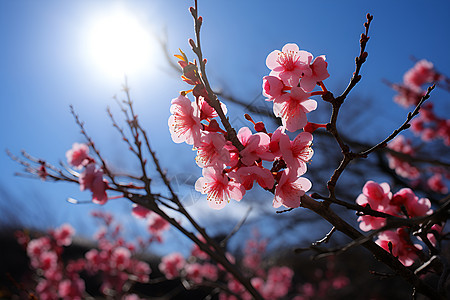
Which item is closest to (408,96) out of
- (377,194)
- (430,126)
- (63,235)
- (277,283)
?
(430,126)

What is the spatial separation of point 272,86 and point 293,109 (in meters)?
0.11

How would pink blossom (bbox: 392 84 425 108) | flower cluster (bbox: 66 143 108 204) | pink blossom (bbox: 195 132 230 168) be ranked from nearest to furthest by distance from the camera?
pink blossom (bbox: 195 132 230 168) < flower cluster (bbox: 66 143 108 204) < pink blossom (bbox: 392 84 425 108)

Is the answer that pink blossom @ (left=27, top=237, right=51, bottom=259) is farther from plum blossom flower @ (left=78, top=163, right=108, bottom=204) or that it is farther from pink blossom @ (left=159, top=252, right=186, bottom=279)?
plum blossom flower @ (left=78, top=163, right=108, bottom=204)

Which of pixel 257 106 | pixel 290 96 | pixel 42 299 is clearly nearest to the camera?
pixel 290 96

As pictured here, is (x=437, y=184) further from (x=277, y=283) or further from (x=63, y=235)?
(x=63, y=235)

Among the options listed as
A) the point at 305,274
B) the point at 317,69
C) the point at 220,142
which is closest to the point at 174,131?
the point at 220,142

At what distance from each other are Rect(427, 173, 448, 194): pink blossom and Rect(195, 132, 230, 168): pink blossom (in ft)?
18.0

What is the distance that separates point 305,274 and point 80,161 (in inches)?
382

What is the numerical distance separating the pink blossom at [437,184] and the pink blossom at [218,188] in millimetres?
5372

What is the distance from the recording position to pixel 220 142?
0.82 metres

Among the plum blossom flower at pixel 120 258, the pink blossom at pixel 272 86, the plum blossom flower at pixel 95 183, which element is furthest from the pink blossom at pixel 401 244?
the plum blossom flower at pixel 120 258

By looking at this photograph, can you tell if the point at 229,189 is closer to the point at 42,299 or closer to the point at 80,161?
the point at 80,161

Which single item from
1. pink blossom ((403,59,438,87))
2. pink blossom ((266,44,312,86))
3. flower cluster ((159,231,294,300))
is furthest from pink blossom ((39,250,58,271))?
pink blossom ((403,59,438,87))

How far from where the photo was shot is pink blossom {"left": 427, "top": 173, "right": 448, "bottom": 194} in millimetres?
5012
